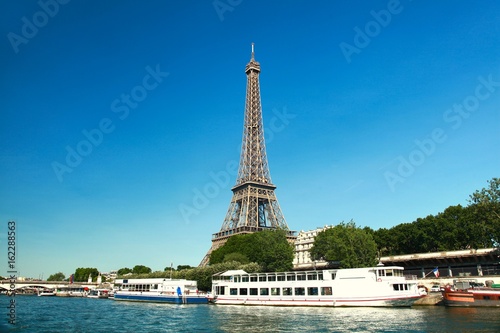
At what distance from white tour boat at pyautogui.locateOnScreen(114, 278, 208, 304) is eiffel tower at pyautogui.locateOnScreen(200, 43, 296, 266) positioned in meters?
35.4

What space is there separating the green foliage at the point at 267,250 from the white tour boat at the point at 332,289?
63.4 feet

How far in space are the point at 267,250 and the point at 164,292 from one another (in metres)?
23.1

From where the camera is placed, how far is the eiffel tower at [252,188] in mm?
119375

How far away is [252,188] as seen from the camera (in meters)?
122

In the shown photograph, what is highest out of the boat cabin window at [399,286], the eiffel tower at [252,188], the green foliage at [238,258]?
the eiffel tower at [252,188]

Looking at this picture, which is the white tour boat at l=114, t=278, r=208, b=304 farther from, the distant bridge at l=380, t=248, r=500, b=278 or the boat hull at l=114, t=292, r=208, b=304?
the distant bridge at l=380, t=248, r=500, b=278

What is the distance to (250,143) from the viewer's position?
13438 cm

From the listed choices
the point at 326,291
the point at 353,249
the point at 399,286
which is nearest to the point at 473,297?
the point at 399,286

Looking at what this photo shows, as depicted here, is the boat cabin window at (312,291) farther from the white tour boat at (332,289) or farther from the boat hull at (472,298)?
the boat hull at (472,298)

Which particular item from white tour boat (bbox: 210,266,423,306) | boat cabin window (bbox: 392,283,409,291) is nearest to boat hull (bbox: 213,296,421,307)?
white tour boat (bbox: 210,266,423,306)

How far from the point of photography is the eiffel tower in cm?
11938

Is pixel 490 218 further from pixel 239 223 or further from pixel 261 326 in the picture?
pixel 239 223

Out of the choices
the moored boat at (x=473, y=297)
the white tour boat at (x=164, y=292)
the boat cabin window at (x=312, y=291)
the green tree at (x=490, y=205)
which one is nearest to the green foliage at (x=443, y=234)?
the green tree at (x=490, y=205)

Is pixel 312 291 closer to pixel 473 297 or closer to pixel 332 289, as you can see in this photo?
pixel 332 289
